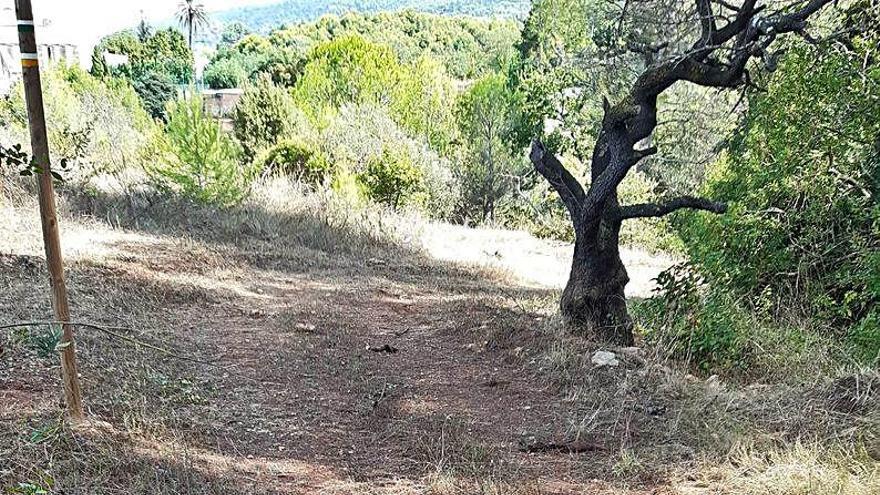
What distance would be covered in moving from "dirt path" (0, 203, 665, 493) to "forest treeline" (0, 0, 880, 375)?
191 centimetres

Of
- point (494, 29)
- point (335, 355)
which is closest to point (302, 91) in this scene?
point (335, 355)

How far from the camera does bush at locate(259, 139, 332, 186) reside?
1452cm

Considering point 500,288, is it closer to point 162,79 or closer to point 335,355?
point 335,355

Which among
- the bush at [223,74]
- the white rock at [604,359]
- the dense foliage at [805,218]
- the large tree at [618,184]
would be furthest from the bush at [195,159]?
the bush at [223,74]

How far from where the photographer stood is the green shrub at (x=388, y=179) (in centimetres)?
1461

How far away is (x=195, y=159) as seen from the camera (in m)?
11.7

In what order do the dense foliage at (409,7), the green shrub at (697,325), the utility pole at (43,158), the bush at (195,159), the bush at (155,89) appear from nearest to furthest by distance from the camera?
the utility pole at (43,158)
the green shrub at (697,325)
the bush at (195,159)
the bush at (155,89)
the dense foliage at (409,7)

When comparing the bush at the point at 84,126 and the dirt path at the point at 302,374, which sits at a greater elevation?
the bush at the point at 84,126

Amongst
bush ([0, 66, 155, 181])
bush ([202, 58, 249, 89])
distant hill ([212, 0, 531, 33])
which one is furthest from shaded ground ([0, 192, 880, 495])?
distant hill ([212, 0, 531, 33])

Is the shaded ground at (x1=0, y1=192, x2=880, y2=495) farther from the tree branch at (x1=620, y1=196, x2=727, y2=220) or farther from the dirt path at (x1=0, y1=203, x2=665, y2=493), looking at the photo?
the tree branch at (x1=620, y1=196, x2=727, y2=220)

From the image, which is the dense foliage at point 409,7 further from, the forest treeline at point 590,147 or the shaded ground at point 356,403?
the shaded ground at point 356,403

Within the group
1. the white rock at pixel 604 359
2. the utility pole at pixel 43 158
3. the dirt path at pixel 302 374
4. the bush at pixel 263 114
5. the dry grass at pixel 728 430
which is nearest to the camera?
the utility pole at pixel 43 158

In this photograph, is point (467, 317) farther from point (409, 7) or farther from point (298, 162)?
point (409, 7)

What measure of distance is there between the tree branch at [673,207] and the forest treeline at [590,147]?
0.89 ft
